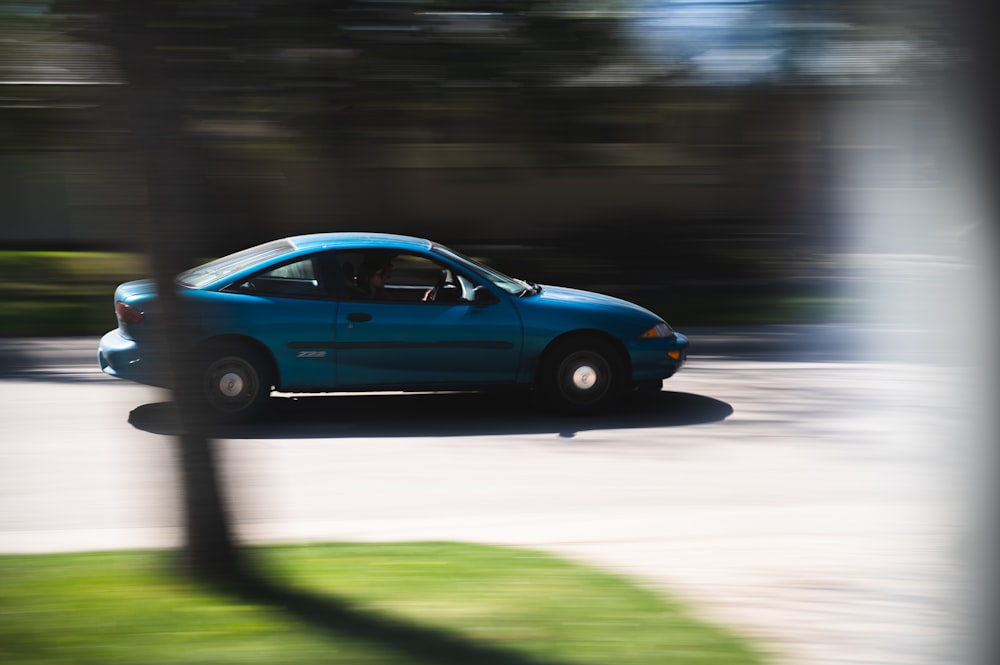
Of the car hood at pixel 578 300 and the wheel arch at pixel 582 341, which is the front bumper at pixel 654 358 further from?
the car hood at pixel 578 300

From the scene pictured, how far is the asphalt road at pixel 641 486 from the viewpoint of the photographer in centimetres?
395

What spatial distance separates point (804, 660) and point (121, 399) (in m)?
7.04

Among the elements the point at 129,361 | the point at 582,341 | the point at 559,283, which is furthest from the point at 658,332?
the point at 559,283

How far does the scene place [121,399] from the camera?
30.5 ft

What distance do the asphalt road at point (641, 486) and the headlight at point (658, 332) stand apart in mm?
669

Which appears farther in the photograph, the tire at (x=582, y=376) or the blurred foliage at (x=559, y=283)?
the blurred foliage at (x=559, y=283)

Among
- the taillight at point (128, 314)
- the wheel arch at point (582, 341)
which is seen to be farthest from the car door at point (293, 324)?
the wheel arch at point (582, 341)

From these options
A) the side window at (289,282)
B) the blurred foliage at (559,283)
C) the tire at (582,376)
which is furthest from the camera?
the blurred foliage at (559,283)

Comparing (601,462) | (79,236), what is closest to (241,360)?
(601,462)

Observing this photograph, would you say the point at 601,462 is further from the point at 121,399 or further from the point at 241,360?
the point at 121,399

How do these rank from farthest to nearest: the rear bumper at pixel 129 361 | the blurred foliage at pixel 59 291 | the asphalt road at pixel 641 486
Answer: the blurred foliage at pixel 59 291
the rear bumper at pixel 129 361
the asphalt road at pixel 641 486

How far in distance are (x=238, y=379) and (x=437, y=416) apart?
1.59 metres

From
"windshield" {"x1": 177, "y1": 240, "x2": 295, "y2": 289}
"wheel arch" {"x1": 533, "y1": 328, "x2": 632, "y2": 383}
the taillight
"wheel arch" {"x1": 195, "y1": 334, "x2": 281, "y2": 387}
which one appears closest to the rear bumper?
the taillight

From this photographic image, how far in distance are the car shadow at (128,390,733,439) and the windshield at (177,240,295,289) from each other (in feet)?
3.47
